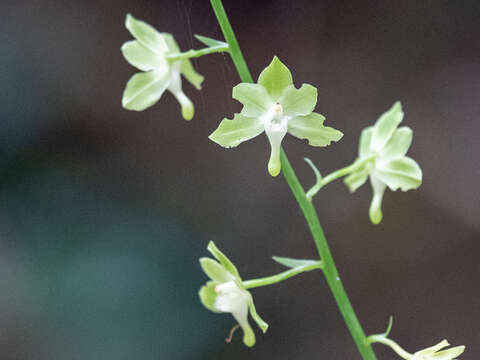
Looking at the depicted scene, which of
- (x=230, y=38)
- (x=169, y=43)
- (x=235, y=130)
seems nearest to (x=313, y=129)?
(x=235, y=130)

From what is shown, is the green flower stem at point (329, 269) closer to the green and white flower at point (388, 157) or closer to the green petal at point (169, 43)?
the green and white flower at point (388, 157)

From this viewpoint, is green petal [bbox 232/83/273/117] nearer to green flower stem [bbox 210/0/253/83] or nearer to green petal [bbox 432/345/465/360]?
green flower stem [bbox 210/0/253/83]

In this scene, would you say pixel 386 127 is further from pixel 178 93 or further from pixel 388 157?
pixel 178 93

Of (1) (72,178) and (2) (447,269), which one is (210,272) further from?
(2) (447,269)

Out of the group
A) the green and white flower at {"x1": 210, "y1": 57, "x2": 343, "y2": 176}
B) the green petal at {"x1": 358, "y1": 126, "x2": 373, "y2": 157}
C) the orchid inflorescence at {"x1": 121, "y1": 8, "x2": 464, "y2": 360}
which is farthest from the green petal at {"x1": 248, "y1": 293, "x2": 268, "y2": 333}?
the green petal at {"x1": 358, "y1": 126, "x2": 373, "y2": 157}

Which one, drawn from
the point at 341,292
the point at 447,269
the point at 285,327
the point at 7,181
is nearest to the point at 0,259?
the point at 7,181

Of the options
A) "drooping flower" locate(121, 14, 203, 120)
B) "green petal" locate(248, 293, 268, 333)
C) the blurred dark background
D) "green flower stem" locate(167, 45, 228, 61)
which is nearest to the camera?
"green petal" locate(248, 293, 268, 333)

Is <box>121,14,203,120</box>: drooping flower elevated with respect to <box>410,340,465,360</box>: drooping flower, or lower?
elevated
